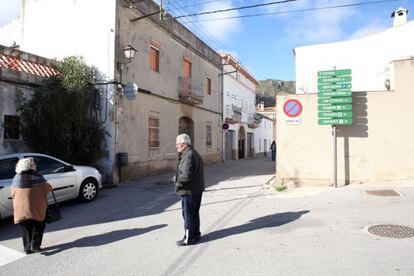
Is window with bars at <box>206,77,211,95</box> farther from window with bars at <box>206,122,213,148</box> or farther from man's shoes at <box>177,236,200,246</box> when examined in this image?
man's shoes at <box>177,236,200,246</box>

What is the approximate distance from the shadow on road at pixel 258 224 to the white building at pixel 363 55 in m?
11.0

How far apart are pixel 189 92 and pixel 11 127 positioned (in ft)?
31.9

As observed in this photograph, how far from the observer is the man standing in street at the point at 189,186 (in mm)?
6207

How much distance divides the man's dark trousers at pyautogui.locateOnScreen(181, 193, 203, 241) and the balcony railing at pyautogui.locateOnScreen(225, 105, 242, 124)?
21801 millimetres

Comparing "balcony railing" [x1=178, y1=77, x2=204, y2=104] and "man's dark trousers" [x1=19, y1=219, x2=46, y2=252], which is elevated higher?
"balcony railing" [x1=178, y1=77, x2=204, y2=104]

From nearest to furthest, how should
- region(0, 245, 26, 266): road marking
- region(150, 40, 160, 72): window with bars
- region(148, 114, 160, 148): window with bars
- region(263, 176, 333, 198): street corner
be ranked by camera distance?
region(0, 245, 26, 266): road marking < region(263, 176, 333, 198): street corner < region(148, 114, 160, 148): window with bars < region(150, 40, 160, 72): window with bars

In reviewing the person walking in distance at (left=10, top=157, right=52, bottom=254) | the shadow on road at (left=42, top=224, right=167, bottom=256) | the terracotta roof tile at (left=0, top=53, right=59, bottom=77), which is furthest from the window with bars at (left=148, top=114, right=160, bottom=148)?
the person walking in distance at (left=10, top=157, right=52, bottom=254)

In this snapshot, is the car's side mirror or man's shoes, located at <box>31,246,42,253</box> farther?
the car's side mirror

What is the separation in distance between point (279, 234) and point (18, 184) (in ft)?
13.6

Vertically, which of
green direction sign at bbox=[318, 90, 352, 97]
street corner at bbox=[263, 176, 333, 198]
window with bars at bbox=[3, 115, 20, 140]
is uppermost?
green direction sign at bbox=[318, 90, 352, 97]

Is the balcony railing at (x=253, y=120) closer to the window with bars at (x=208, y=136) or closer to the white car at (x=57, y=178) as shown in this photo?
the window with bars at (x=208, y=136)

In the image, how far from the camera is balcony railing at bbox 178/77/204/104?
785 inches

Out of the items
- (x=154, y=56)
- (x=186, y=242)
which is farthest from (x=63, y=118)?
(x=186, y=242)

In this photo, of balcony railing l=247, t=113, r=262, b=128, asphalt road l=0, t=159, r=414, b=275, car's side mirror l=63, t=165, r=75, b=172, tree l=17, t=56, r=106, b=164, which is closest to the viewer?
asphalt road l=0, t=159, r=414, b=275
